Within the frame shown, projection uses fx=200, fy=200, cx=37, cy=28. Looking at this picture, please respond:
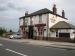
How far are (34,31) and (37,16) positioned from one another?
428 cm

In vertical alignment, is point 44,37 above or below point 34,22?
below

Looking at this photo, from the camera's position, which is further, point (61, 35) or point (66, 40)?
point (61, 35)

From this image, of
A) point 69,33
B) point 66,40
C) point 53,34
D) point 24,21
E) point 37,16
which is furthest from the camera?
point 24,21

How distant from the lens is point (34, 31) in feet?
176

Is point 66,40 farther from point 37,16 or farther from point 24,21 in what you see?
point 24,21

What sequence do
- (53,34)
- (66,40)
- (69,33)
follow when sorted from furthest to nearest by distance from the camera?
(53,34)
(69,33)
(66,40)

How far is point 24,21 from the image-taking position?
58.1m

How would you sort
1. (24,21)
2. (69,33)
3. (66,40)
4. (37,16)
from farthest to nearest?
(24,21) → (37,16) → (69,33) → (66,40)

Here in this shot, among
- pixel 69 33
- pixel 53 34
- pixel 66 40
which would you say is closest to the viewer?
pixel 66 40

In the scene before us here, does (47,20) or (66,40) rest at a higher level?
(47,20)

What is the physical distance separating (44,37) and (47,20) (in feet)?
13.9

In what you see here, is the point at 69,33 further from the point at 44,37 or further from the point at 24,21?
the point at 24,21

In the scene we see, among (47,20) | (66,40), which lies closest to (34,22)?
(47,20)

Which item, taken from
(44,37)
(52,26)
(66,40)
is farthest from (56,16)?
(66,40)
